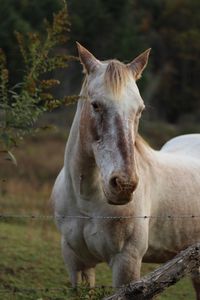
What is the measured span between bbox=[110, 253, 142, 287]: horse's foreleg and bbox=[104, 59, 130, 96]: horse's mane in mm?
1120

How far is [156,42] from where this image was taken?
38.0m

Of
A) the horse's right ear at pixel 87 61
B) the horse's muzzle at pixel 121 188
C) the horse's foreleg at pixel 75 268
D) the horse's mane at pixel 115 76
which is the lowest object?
the horse's foreleg at pixel 75 268

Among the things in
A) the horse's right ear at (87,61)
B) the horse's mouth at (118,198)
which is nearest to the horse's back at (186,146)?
the horse's right ear at (87,61)

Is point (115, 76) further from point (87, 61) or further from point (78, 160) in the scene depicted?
point (78, 160)

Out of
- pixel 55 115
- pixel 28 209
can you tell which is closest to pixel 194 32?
pixel 55 115

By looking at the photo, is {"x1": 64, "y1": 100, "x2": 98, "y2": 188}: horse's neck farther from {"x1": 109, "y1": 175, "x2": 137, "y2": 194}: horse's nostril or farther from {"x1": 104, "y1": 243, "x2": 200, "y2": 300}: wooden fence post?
{"x1": 104, "y1": 243, "x2": 200, "y2": 300}: wooden fence post

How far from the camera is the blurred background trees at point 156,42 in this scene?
30469mm

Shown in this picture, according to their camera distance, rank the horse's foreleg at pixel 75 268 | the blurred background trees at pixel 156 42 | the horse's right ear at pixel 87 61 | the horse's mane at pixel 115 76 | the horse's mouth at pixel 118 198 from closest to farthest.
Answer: the horse's mouth at pixel 118 198 → the horse's mane at pixel 115 76 → the horse's right ear at pixel 87 61 → the horse's foreleg at pixel 75 268 → the blurred background trees at pixel 156 42

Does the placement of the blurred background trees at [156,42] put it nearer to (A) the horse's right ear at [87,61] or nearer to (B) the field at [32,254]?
(B) the field at [32,254]

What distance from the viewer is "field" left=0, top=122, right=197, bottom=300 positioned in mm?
6359

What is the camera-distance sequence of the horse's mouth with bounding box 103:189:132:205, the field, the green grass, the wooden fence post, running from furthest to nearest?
the green grass, the field, the horse's mouth with bounding box 103:189:132:205, the wooden fence post

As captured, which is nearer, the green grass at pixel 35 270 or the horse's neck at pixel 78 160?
the horse's neck at pixel 78 160

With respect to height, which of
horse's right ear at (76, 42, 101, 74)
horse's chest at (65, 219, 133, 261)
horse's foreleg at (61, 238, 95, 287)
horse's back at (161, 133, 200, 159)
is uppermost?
horse's right ear at (76, 42, 101, 74)

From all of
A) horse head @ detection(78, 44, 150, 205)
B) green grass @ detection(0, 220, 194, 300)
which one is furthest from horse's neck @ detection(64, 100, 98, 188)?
green grass @ detection(0, 220, 194, 300)
